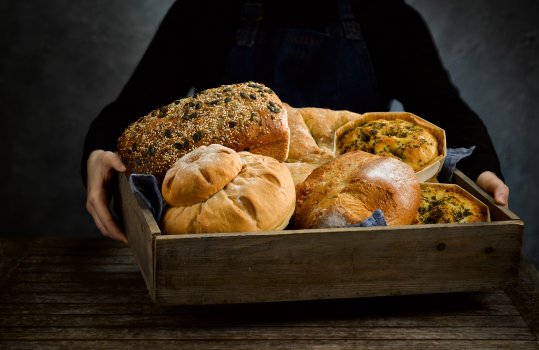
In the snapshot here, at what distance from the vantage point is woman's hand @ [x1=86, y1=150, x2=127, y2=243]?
5.58 ft

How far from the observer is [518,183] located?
136 inches

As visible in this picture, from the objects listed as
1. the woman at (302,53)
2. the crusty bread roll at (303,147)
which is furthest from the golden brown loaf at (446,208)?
the woman at (302,53)

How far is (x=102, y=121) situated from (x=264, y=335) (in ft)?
3.62

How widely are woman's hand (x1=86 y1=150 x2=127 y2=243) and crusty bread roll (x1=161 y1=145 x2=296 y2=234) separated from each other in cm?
38

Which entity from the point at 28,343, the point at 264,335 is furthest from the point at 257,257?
the point at 28,343

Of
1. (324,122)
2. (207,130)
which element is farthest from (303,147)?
(207,130)

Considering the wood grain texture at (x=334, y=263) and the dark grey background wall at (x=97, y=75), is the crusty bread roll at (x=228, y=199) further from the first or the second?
the dark grey background wall at (x=97, y=75)

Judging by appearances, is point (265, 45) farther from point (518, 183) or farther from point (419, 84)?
point (518, 183)

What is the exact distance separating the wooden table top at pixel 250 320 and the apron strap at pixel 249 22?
1.16 meters

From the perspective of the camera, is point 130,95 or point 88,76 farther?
point 88,76

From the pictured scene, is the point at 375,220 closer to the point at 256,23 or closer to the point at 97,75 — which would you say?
the point at 256,23

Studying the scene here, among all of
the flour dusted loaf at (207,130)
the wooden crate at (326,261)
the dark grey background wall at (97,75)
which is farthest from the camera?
the dark grey background wall at (97,75)

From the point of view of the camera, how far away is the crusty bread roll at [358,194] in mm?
1375

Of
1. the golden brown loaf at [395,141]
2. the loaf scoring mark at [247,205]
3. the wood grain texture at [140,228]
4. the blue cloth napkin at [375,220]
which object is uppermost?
the loaf scoring mark at [247,205]
